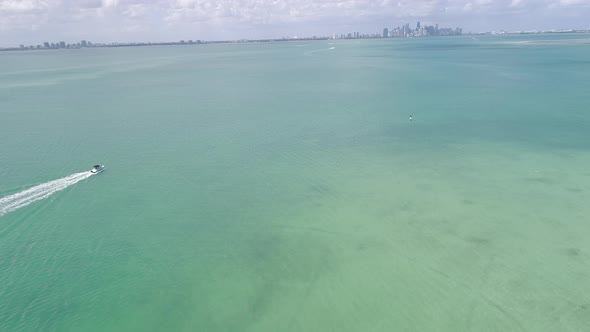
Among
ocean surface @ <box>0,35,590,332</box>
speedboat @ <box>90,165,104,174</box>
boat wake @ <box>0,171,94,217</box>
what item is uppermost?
speedboat @ <box>90,165,104,174</box>

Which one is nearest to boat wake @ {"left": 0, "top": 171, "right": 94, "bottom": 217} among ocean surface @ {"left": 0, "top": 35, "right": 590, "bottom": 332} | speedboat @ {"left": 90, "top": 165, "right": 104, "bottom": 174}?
ocean surface @ {"left": 0, "top": 35, "right": 590, "bottom": 332}

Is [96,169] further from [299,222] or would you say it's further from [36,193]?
[299,222]

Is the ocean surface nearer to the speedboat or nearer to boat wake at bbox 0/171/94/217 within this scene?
boat wake at bbox 0/171/94/217

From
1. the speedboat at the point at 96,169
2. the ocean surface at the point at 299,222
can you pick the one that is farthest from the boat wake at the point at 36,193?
the speedboat at the point at 96,169

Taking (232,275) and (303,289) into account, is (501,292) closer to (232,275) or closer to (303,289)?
(303,289)

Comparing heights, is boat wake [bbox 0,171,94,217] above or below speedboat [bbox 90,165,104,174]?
below

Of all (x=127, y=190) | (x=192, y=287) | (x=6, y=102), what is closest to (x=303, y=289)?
(x=192, y=287)

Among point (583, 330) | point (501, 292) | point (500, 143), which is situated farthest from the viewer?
point (500, 143)
